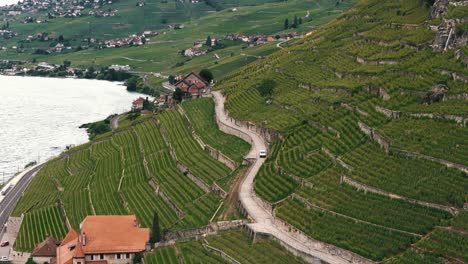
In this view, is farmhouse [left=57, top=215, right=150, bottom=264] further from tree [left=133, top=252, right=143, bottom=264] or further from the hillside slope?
the hillside slope

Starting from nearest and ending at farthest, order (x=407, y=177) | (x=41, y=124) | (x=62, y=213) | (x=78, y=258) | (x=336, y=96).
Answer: (x=407, y=177) < (x=78, y=258) < (x=336, y=96) < (x=62, y=213) < (x=41, y=124)

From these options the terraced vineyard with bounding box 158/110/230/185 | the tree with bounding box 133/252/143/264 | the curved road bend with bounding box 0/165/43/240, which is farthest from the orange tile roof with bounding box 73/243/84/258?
the curved road bend with bounding box 0/165/43/240

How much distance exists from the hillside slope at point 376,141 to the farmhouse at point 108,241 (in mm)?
10511

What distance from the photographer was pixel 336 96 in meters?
63.5

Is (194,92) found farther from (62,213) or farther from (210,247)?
(210,247)

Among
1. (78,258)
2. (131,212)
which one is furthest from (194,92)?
(78,258)

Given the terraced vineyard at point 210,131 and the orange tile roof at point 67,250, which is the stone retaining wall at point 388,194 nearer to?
the terraced vineyard at point 210,131

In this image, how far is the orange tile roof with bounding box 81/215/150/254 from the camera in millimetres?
54531

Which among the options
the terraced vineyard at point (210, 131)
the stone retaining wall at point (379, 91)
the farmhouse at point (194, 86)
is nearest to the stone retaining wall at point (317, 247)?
the terraced vineyard at point (210, 131)

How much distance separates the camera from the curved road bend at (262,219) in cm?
4156

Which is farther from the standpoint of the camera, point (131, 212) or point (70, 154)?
point (70, 154)

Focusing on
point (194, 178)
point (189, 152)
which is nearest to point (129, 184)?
point (189, 152)

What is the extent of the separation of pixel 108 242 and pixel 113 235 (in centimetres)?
65

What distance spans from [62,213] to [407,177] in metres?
43.2
